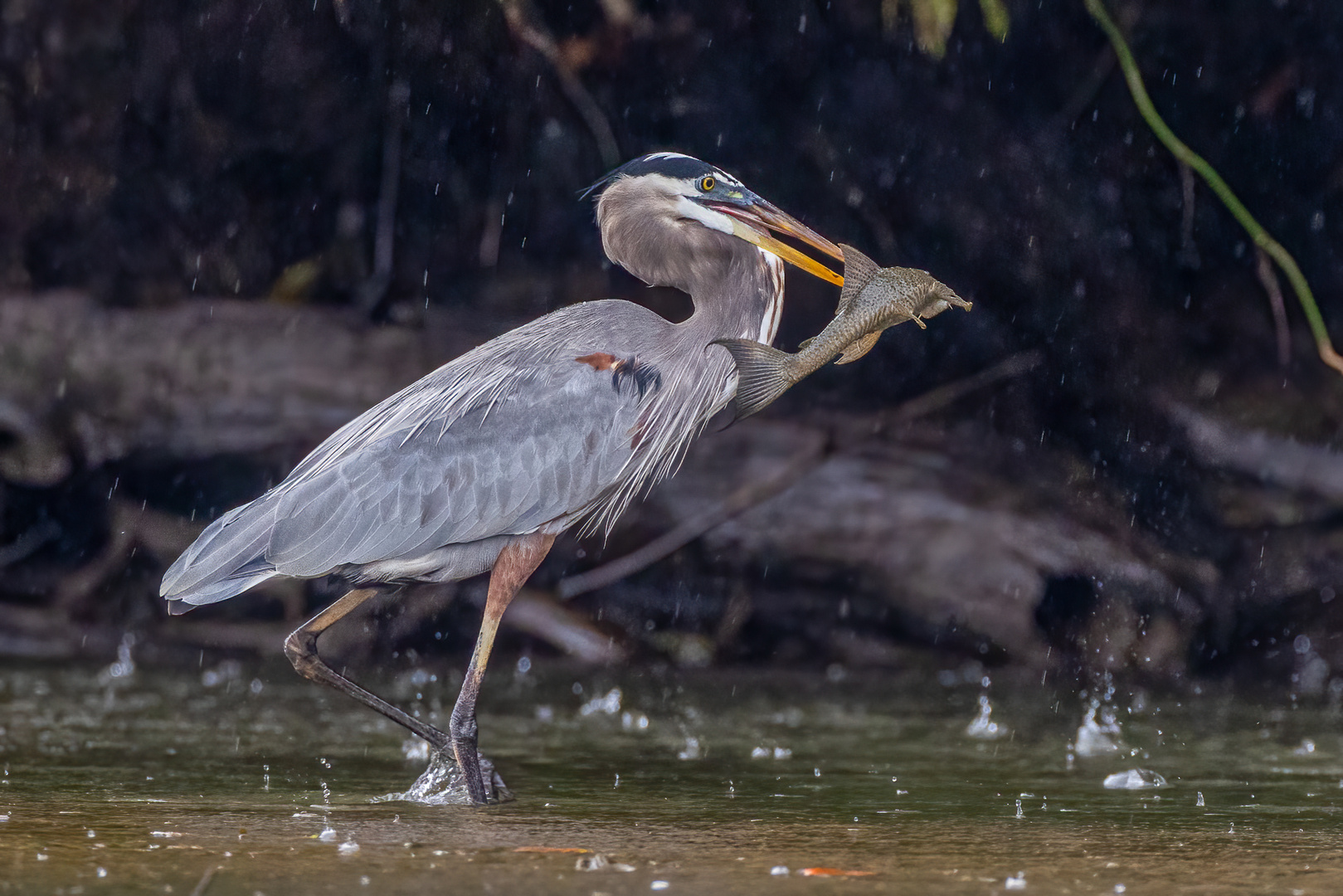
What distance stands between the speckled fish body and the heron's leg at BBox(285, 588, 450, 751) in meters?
1.26

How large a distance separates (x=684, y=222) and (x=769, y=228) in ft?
0.95

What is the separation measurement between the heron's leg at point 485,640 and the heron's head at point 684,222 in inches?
35.8

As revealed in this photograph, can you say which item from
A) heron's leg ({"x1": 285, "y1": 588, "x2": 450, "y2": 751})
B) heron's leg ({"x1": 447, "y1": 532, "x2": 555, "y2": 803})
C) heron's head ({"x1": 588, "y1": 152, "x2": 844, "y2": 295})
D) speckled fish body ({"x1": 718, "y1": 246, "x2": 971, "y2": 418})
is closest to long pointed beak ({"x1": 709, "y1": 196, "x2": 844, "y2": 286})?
heron's head ({"x1": 588, "y1": 152, "x2": 844, "y2": 295})

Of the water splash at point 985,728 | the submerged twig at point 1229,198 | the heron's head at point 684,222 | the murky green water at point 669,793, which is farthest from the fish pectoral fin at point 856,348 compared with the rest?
the submerged twig at point 1229,198

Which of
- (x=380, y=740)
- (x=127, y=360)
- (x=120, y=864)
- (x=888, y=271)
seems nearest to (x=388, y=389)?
(x=127, y=360)

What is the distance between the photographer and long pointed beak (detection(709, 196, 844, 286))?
14.4 feet

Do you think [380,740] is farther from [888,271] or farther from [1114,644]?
[1114,644]

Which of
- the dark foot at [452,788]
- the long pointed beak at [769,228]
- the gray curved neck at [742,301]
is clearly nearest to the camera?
the dark foot at [452,788]

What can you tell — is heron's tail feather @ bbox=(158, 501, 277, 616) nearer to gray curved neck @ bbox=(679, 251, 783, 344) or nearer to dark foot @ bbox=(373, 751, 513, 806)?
dark foot @ bbox=(373, 751, 513, 806)

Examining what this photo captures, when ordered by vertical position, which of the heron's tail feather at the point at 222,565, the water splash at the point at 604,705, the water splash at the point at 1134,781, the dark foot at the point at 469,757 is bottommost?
the water splash at the point at 1134,781

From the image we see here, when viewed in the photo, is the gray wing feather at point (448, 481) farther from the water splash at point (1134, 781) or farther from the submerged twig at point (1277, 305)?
the submerged twig at point (1277, 305)

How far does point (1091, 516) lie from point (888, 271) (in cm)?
393

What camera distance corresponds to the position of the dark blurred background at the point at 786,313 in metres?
7.31

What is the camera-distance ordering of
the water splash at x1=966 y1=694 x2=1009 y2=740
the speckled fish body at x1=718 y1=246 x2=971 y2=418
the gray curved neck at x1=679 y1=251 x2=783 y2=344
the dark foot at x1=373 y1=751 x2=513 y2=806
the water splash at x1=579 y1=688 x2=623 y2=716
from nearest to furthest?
1. the speckled fish body at x1=718 y1=246 x2=971 y2=418
2. the dark foot at x1=373 y1=751 x2=513 y2=806
3. the gray curved neck at x1=679 y1=251 x2=783 y2=344
4. the water splash at x1=966 y1=694 x2=1009 y2=740
5. the water splash at x1=579 y1=688 x2=623 y2=716
